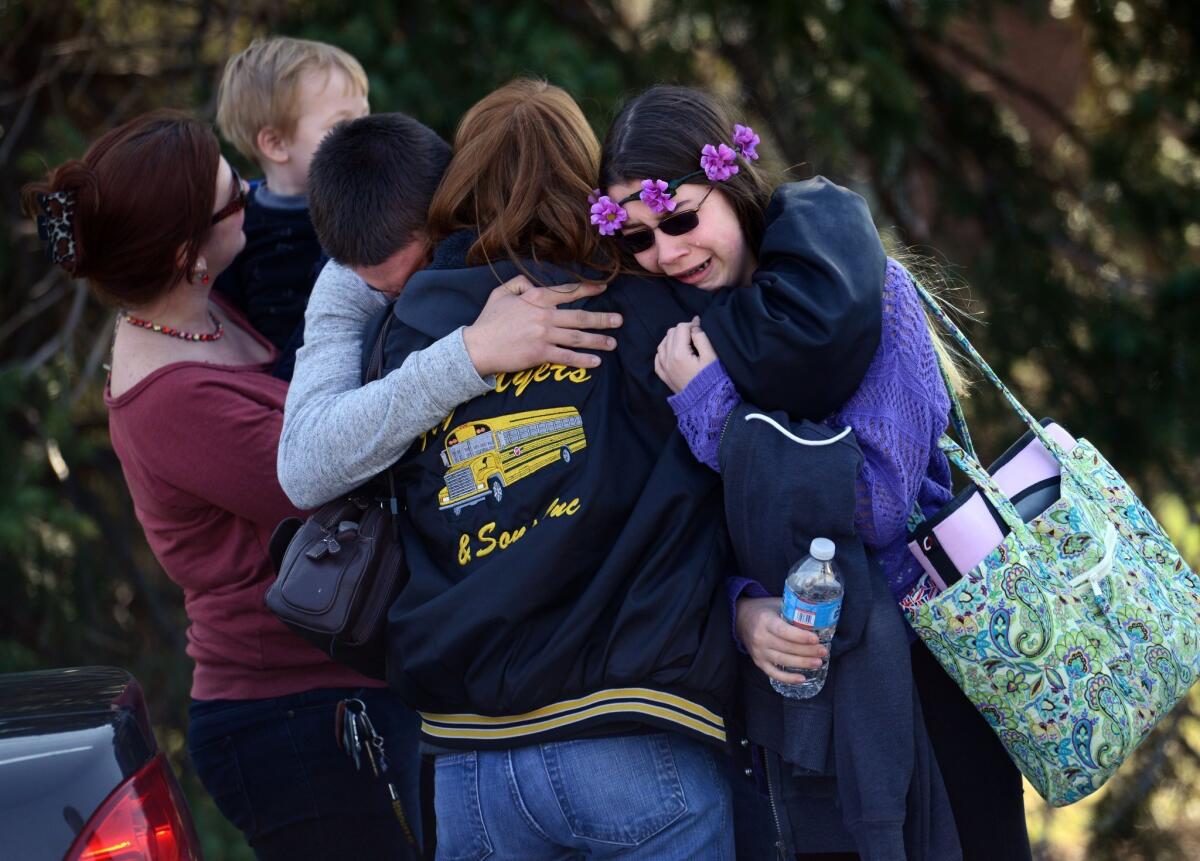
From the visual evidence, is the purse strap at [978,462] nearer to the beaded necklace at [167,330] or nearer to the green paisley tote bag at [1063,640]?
the green paisley tote bag at [1063,640]

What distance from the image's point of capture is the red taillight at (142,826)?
69.9 inches

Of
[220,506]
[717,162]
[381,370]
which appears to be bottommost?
[220,506]

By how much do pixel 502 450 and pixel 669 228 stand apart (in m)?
0.41

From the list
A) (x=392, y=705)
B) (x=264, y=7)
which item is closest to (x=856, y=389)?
(x=392, y=705)

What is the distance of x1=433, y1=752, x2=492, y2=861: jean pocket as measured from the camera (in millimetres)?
1923

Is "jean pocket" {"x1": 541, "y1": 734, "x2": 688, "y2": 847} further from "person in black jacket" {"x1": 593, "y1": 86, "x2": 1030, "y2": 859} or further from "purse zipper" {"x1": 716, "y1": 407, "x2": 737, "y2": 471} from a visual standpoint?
"purse zipper" {"x1": 716, "y1": 407, "x2": 737, "y2": 471}

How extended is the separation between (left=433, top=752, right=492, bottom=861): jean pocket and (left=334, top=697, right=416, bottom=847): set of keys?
0.44m

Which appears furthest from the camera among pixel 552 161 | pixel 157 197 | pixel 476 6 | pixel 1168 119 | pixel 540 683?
pixel 1168 119

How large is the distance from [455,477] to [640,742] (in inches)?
18.7

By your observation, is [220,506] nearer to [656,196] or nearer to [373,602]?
[373,602]

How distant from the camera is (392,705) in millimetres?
2514

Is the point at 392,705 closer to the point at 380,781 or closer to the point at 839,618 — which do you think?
the point at 380,781

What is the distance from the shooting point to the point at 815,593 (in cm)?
177

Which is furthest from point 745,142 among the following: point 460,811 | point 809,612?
point 460,811
